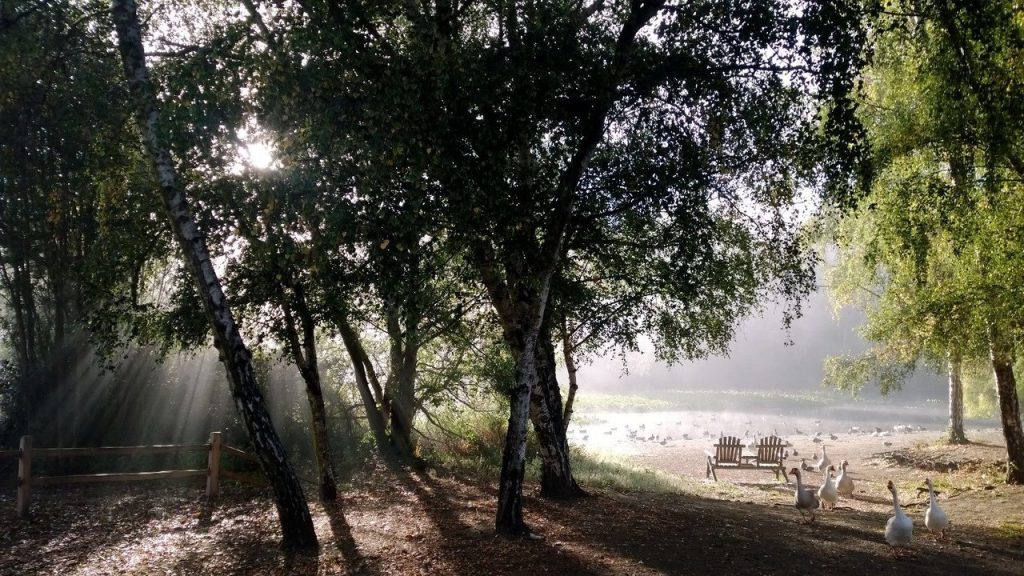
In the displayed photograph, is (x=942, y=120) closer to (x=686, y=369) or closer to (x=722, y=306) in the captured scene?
(x=722, y=306)

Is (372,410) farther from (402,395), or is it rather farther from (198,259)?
(198,259)

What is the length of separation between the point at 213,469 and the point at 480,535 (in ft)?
23.5

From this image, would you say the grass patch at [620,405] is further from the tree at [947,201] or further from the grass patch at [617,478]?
the tree at [947,201]

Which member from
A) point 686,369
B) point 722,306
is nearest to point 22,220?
point 722,306

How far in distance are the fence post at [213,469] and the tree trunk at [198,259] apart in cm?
571

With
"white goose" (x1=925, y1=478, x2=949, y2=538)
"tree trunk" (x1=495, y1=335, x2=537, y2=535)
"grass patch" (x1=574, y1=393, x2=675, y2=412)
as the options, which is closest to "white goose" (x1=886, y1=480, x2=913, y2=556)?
"white goose" (x1=925, y1=478, x2=949, y2=538)

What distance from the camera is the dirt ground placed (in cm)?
790

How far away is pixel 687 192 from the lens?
9414mm

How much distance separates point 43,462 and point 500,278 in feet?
44.4

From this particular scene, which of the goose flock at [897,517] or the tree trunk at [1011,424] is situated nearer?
the goose flock at [897,517]

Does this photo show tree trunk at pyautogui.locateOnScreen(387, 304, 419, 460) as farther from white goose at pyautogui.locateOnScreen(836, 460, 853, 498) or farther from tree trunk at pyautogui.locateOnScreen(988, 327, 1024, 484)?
tree trunk at pyautogui.locateOnScreen(988, 327, 1024, 484)

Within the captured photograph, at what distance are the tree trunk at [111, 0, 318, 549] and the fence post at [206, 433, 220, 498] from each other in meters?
5.71

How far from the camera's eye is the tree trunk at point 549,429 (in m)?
11.5

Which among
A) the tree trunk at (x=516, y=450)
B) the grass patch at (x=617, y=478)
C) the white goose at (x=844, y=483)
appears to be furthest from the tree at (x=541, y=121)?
the grass patch at (x=617, y=478)
